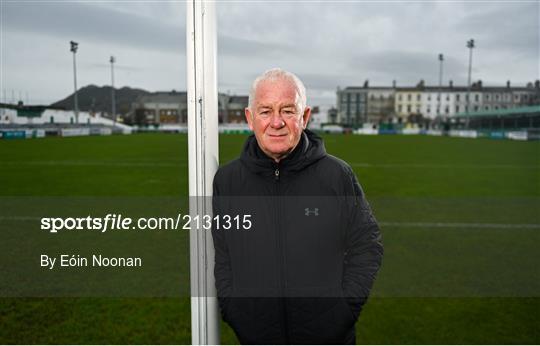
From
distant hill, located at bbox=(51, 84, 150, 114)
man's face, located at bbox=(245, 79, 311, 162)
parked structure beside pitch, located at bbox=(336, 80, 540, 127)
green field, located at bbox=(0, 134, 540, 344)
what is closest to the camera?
man's face, located at bbox=(245, 79, 311, 162)

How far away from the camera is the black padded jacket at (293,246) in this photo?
1.57m

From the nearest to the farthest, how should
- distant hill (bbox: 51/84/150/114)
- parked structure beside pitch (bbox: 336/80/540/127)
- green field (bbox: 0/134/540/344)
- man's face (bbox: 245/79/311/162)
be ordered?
1. man's face (bbox: 245/79/311/162)
2. distant hill (bbox: 51/84/150/114)
3. green field (bbox: 0/134/540/344)
4. parked structure beside pitch (bbox: 336/80/540/127)

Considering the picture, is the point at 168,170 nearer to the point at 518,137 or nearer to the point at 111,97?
the point at 111,97

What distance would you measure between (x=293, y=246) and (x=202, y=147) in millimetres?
497

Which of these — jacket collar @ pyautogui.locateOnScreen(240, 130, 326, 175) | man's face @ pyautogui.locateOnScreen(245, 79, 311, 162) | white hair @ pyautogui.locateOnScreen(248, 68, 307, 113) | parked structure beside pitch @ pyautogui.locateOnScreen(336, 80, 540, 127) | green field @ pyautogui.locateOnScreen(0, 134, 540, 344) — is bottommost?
green field @ pyautogui.locateOnScreen(0, 134, 540, 344)

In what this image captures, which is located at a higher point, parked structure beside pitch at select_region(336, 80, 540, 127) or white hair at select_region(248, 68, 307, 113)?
parked structure beside pitch at select_region(336, 80, 540, 127)

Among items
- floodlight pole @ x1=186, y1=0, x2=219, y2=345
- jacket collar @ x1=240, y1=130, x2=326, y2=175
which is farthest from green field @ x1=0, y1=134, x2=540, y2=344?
jacket collar @ x1=240, y1=130, x2=326, y2=175

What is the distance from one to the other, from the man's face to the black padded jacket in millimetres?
53

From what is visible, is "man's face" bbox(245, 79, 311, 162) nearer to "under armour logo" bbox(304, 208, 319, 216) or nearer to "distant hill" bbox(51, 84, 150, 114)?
"under armour logo" bbox(304, 208, 319, 216)

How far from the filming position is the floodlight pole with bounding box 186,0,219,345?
1552 millimetres

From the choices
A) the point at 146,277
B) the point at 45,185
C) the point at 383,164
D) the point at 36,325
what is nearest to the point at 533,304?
the point at 146,277

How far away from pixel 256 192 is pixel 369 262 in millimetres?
507

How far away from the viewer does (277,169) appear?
1.58 metres

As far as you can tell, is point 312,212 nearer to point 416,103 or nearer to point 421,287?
point 421,287
